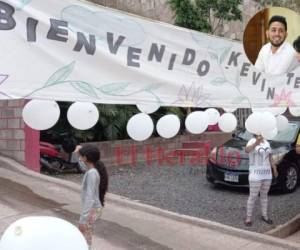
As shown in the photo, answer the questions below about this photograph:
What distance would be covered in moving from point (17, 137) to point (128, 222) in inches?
160

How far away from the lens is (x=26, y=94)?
133 inches

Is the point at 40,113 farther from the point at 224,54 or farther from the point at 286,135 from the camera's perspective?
the point at 286,135

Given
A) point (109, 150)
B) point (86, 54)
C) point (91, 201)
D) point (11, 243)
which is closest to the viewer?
point (11, 243)

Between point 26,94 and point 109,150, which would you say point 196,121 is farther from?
point 109,150

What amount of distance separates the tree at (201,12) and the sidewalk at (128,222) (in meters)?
8.05

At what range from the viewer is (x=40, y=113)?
11.9 feet

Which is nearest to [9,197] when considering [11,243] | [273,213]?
[273,213]

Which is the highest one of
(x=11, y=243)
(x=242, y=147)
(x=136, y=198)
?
(x=11, y=243)

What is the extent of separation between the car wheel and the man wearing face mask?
4.66 m

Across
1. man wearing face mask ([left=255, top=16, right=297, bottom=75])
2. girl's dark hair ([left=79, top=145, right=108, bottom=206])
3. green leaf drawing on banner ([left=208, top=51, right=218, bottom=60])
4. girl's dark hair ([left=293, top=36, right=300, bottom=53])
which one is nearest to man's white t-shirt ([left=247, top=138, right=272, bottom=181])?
man wearing face mask ([left=255, top=16, right=297, bottom=75])

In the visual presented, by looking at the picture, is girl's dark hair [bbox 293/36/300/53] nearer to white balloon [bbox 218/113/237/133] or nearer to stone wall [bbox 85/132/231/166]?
white balloon [bbox 218/113/237/133]

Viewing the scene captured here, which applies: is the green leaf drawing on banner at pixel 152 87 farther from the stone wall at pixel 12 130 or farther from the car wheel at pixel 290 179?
the stone wall at pixel 12 130

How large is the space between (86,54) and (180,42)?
3.59ft

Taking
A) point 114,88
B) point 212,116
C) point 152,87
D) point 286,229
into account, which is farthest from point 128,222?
point 114,88
